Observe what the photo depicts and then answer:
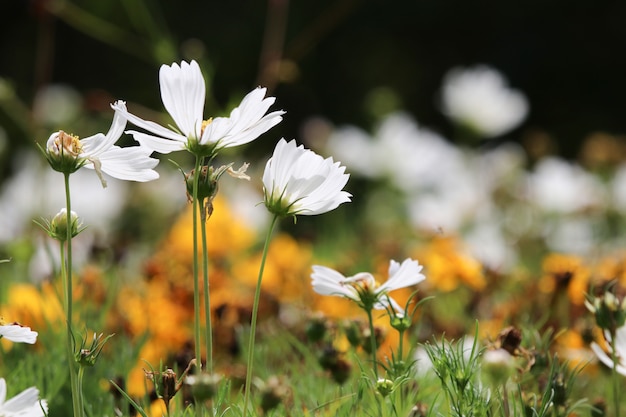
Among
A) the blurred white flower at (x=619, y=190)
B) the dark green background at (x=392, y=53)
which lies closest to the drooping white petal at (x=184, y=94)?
the blurred white flower at (x=619, y=190)

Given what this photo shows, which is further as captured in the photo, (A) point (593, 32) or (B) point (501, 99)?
(A) point (593, 32)

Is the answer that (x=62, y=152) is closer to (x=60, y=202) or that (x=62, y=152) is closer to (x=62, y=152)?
(x=62, y=152)

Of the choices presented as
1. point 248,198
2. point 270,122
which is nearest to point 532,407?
point 270,122

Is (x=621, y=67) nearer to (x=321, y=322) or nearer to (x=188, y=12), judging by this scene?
(x=188, y=12)

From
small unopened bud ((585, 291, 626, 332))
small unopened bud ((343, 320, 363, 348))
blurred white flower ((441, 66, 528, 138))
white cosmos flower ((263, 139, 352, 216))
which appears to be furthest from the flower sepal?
blurred white flower ((441, 66, 528, 138))

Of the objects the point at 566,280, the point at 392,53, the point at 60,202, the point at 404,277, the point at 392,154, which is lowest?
the point at 392,53

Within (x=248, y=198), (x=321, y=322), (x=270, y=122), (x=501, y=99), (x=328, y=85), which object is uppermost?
(x=270, y=122)

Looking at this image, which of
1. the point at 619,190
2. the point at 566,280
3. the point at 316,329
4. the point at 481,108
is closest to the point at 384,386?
the point at 316,329

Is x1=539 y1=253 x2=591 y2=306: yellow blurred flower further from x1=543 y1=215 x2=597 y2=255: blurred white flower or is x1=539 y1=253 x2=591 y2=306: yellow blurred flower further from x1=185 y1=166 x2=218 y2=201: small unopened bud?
x1=543 y1=215 x2=597 y2=255: blurred white flower
